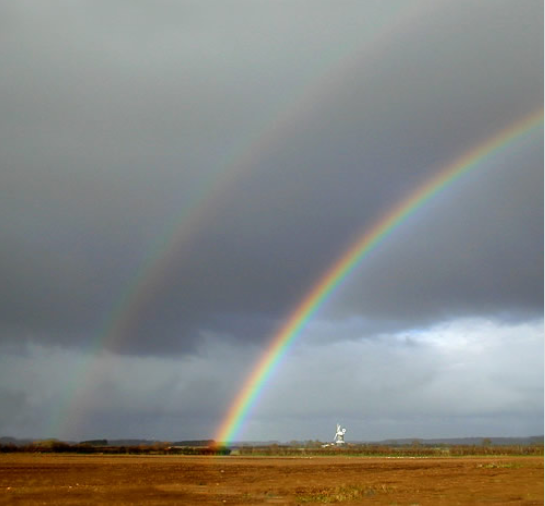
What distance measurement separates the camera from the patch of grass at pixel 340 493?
42500mm

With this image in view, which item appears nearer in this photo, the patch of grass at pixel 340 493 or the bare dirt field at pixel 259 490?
the bare dirt field at pixel 259 490

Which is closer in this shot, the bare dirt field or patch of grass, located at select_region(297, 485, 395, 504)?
the bare dirt field

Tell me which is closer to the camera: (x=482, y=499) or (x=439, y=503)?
(x=439, y=503)

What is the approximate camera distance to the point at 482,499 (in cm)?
4206

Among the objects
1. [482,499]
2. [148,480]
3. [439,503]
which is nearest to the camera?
[439,503]

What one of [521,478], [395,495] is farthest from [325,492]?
[521,478]

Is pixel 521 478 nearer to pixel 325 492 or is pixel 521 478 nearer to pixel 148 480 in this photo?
pixel 325 492

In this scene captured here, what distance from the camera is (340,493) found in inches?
1864

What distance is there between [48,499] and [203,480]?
21.9 m

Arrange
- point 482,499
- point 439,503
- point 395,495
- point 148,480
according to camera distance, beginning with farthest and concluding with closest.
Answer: point 148,480
point 395,495
point 482,499
point 439,503

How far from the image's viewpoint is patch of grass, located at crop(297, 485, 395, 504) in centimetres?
4250

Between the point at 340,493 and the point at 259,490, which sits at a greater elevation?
the point at 259,490

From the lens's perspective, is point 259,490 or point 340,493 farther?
point 259,490

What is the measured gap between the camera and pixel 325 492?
4822 centimetres
